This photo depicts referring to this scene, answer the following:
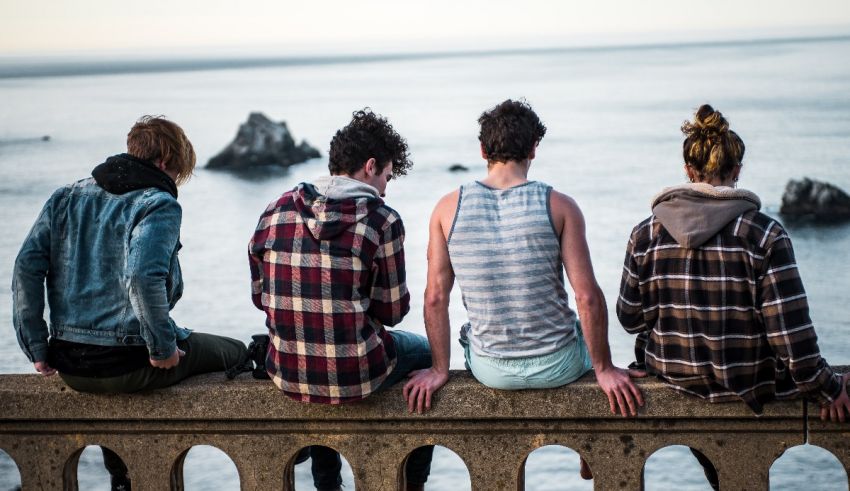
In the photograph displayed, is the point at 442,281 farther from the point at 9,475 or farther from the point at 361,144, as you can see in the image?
the point at 9,475

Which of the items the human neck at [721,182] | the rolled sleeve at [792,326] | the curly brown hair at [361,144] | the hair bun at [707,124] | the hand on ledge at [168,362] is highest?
the hair bun at [707,124]

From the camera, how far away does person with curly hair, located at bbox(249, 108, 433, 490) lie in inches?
153

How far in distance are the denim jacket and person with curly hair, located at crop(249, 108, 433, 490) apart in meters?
0.35

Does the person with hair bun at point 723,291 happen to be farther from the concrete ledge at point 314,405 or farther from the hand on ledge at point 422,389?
the hand on ledge at point 422,389

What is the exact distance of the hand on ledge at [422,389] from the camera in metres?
3.87

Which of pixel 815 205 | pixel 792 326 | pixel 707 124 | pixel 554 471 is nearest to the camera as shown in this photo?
pixel 792 326

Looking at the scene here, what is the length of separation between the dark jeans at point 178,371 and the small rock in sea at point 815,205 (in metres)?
29.8

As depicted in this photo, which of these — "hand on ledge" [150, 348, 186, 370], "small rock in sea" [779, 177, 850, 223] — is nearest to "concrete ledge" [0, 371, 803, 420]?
"hand on ledge" [150, 348, 186, 370]

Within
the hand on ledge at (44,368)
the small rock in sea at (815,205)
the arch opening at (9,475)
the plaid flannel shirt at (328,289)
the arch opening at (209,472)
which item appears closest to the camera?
the plaid flannel shirt at (328,289)

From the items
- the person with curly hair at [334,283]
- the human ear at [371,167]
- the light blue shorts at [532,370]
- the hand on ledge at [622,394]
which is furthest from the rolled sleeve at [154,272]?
the hand on ledge at [622,394]

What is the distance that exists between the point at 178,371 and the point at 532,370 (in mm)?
1228

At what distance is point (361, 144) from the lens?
4.06 meters

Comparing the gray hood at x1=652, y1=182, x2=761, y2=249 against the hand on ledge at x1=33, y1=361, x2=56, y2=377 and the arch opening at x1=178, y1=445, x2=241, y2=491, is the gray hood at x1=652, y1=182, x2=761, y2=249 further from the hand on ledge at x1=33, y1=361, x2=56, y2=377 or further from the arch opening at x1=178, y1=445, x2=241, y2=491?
the arch opening at x1=178, y1=445, x2=241, y2=491

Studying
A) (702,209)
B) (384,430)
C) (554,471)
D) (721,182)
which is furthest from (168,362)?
(554,471)
